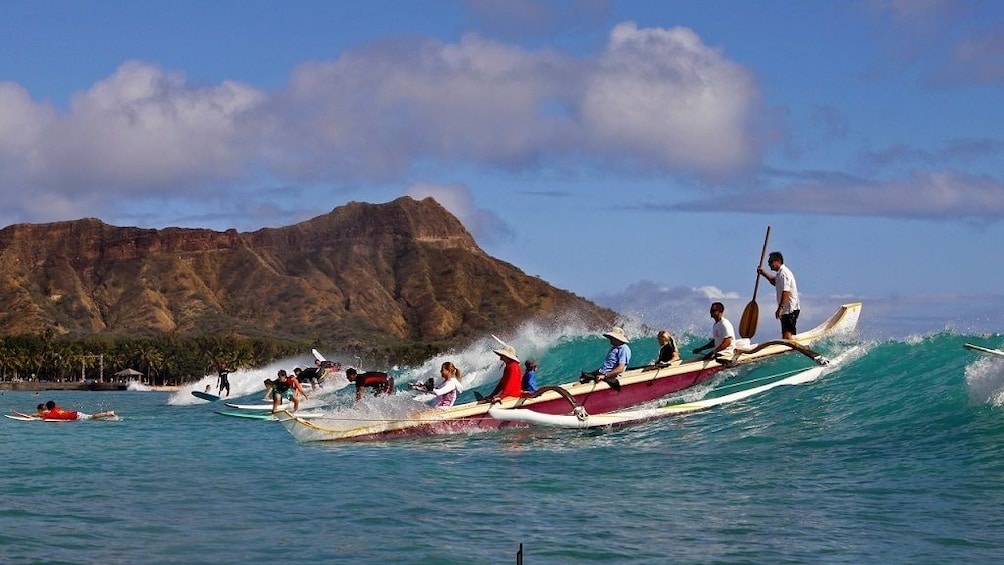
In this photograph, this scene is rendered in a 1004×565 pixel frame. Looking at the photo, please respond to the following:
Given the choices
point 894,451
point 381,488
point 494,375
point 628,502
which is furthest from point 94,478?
point 494,375

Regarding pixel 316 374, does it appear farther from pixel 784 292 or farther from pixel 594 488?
pixel 594 488

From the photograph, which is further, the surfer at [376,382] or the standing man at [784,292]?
the surfer at [376,382]

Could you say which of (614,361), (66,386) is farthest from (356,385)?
(66,386)

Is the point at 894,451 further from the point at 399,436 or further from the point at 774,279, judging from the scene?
the point at 399,436

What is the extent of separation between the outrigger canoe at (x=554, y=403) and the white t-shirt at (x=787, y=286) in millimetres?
683

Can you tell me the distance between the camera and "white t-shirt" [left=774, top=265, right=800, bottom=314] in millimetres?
22344

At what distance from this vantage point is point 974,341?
2583 centimetres

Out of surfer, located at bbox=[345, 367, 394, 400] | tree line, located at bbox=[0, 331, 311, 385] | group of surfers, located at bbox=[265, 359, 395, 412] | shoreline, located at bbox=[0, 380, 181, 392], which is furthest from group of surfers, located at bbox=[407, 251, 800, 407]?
tree line, located at bbox=[0, 331, 311, 385]

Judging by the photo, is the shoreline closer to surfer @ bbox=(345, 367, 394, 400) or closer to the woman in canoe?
surfer @ bbox=(345, 367, 394, 400)

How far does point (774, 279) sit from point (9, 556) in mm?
15295

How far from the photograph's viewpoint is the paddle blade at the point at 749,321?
2477 centimetres

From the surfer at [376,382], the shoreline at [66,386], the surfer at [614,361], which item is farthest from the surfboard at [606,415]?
the shoreline at [66,386]

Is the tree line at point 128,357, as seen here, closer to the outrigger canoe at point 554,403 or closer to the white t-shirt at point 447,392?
the white t-shirt at point 447,392

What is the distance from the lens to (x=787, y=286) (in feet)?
73.9
